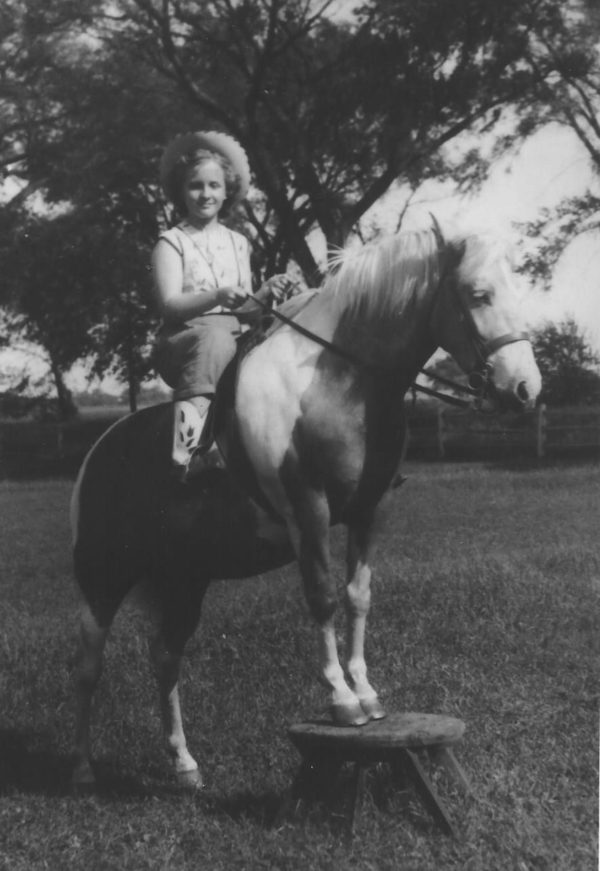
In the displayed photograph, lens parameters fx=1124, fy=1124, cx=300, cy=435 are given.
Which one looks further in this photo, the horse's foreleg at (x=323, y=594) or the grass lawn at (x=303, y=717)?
the grass lawn at (x=303, y=717)

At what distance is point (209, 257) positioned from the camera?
4.27m

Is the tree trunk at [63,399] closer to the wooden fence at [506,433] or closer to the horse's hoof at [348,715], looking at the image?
the wooden fence at [506,433]

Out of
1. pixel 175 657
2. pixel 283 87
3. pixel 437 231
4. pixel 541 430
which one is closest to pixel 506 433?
pixel 541 430

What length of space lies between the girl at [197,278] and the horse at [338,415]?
12 cm

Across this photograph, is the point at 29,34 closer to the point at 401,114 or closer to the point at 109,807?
the point at 401,114

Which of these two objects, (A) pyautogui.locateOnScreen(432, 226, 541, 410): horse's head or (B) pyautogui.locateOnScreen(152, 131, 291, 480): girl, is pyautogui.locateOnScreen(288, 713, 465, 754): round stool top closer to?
(B) pyautogui.locateOnScreen(152, 131, 291, 480): girl

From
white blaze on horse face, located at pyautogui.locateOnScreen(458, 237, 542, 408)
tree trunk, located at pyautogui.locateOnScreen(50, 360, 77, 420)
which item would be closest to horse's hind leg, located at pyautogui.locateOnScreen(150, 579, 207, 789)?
white blaze on horse face, located at pyautogui.locateOnScreen(458, 237, 542, 408)

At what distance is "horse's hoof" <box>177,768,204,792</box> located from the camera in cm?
460

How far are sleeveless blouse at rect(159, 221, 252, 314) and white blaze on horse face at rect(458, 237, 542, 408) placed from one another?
0.94 metres

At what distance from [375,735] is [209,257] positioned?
73.0 inches

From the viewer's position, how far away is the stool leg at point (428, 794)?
382 cm

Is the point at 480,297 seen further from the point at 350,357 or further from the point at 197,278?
the point at 197,278

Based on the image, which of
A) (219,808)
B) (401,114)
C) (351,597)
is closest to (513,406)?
(351,597)

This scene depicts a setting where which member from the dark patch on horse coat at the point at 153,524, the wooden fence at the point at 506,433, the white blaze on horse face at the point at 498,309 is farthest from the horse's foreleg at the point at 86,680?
the wooden fence at the point at 506,433
